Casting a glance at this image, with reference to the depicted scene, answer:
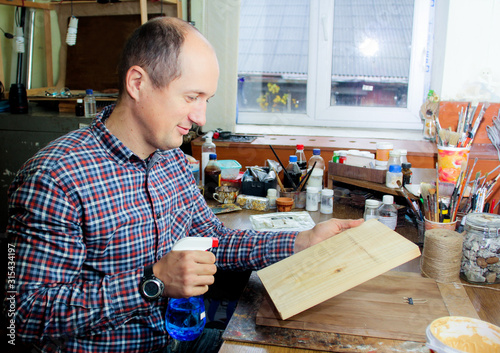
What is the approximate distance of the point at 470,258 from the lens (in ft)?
3.85

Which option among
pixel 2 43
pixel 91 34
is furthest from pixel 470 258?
pixel 2 43

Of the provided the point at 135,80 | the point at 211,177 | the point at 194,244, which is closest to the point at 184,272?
the point at 194,244

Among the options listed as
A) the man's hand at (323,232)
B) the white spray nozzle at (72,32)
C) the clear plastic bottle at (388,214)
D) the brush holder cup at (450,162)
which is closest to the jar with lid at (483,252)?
the man's hand at (323,232)

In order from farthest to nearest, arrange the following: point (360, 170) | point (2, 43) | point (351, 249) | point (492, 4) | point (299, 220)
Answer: point (2, 43), point (492, 4), point (360, 170), point (299, 220), point (351, 249)

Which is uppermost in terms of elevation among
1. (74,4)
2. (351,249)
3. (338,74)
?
(74,4)

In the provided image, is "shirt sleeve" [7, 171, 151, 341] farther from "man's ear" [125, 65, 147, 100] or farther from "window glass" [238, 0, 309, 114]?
"window glass" [238, 0, 309, 114]

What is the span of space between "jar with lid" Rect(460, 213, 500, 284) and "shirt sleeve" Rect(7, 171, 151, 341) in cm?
83

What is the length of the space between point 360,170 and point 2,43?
292cm

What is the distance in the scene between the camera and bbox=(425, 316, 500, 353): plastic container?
0.73 meters

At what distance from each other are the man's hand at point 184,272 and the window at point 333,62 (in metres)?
2.80

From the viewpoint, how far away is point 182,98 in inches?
43.2

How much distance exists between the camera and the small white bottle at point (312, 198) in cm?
→ 185

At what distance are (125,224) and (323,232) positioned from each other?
0.51 meters

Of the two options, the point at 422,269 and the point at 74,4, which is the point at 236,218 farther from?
the point at 74,4
